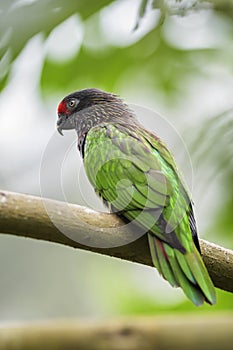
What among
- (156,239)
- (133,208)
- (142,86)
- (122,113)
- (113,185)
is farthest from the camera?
(122,113)

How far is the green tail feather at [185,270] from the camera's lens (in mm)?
2471

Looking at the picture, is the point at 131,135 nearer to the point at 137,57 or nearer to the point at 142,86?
the point at 142,86

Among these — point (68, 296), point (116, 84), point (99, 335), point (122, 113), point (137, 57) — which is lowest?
point (68, 296)

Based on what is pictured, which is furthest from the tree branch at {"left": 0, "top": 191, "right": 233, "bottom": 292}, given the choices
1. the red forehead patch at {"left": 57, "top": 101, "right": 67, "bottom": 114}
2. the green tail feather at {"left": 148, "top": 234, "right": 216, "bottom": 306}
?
the red forehead patch at {"left": 57, "top": 101, "right": 67, "bottom": 114}

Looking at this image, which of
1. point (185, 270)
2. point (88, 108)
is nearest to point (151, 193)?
point (185, 270)

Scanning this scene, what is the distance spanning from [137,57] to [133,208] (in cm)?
66

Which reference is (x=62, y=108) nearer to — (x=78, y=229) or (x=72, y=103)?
(x=72, y=103)

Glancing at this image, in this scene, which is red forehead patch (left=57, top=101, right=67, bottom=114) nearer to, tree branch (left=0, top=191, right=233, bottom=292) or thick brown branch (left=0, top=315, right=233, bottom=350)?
tree branch (left=0, top=191, right=233, bottom=292)

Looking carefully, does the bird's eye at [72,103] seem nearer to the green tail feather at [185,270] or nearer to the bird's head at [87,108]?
the bird's head at [87,108]

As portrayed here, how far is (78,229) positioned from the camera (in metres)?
2.24

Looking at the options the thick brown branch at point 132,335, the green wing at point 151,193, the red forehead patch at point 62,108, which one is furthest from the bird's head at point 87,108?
the thick brown branch at point 132,335

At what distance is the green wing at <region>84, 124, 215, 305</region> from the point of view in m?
2.62

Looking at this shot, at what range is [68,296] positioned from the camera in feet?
26.8

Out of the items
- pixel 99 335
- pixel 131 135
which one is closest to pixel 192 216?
pixel 131 135
